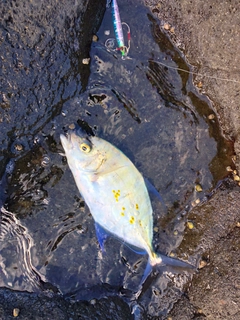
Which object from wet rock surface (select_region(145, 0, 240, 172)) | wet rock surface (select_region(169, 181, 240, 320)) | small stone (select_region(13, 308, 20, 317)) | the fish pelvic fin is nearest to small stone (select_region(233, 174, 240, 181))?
wet rock surface (select_region(169, 181, 240, 320))

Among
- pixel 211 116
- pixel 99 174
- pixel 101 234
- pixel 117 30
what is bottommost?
pixel 101 234

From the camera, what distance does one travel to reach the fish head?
8.52ft

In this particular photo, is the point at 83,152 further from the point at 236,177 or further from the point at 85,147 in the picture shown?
the point at 236,177

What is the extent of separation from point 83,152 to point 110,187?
1.32 ft

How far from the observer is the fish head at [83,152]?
102 inches

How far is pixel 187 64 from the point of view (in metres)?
3.01

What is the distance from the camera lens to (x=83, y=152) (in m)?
2.59

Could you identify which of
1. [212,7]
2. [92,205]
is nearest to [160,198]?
[92,205]

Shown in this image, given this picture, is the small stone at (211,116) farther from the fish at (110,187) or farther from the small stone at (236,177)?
the fish at (110,187)

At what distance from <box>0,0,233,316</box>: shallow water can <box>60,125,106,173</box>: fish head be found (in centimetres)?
25

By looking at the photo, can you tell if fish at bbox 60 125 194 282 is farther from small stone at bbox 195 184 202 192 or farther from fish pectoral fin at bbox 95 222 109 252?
small stone at bbox 195 184 202 192

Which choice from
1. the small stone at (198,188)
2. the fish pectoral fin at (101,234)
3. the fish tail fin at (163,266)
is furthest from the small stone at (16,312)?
the small stone at (198,188)

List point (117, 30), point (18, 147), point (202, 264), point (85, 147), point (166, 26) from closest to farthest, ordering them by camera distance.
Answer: point (85, 147)
point (18, 147)
point (117, 30)
point (166, 26)
point (202, 264)

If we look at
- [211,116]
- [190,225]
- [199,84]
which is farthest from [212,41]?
[190,225]
